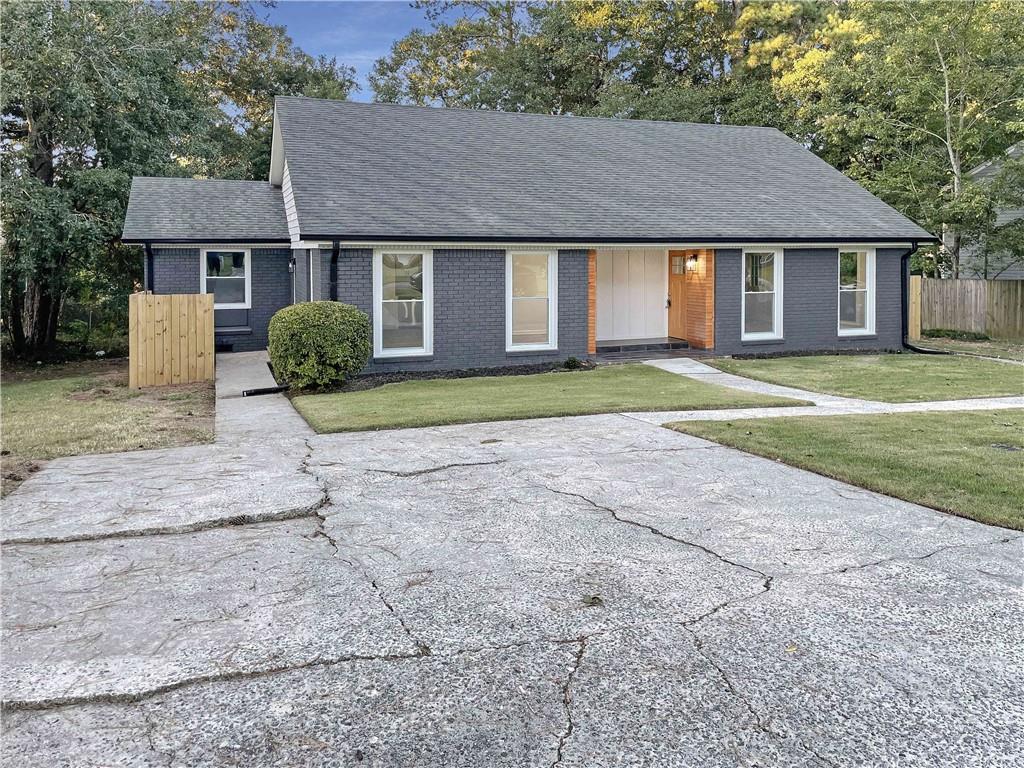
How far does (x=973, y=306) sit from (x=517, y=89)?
62.4ft

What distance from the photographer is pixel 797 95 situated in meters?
29.0

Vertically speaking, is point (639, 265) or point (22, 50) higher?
point (22, 50)

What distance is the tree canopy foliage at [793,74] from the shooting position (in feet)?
72.3

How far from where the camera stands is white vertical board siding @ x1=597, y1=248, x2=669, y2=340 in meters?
18.1

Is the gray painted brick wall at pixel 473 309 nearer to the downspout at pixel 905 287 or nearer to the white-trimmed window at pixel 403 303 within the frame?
the white-trimmed window at pixel 403 303

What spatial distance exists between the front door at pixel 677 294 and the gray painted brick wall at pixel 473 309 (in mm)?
3258

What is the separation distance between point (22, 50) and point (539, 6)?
70.8ft

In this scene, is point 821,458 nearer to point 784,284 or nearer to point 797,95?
point 784,284

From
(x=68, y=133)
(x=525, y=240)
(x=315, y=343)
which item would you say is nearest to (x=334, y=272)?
(x=315, y=343)

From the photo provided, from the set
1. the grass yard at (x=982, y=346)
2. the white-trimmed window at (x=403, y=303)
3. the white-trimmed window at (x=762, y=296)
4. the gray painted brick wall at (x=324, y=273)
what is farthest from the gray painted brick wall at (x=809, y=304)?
the gray painted brick wall at (x=324, y=273)

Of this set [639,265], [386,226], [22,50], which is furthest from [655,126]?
[22,50]

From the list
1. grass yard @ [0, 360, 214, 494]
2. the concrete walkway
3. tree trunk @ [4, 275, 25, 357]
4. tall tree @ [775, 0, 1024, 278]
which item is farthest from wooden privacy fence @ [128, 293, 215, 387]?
tall tree @ [775, 0, 1024, 278]

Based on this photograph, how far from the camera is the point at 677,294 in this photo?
59.8ft

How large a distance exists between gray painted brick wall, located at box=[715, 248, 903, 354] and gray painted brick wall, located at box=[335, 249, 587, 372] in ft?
10.8
